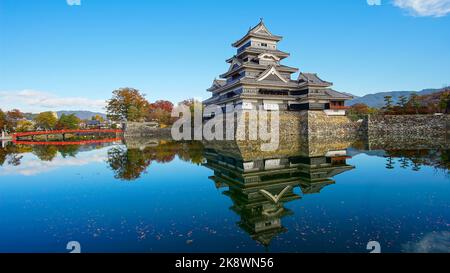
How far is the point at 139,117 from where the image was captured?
50.4m

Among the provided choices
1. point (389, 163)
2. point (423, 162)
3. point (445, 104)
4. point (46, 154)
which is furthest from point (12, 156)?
point (445, 104)

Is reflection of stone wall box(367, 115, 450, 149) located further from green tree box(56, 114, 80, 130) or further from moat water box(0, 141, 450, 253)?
green tree box(56, 114, 80, 130)

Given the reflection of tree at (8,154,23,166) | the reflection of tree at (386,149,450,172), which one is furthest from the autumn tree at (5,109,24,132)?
the reflection of tree at (386,149,450,172)

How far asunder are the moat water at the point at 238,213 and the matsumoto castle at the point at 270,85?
15.7 metres

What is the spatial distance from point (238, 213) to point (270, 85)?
21862 mm

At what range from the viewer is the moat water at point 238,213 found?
5.30 metres

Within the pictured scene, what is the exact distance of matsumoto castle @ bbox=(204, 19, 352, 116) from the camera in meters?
26.8

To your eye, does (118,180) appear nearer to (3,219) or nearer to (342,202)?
(3,219)

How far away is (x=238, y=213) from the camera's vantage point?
23.0ft

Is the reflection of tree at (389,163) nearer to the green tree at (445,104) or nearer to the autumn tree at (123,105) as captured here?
the green tree at (445,104)

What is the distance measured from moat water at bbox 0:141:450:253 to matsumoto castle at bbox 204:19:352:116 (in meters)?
15.7

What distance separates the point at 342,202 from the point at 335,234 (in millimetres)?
2563

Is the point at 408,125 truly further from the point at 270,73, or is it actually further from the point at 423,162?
the point at 423,162
